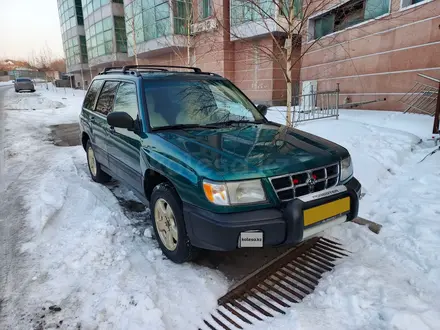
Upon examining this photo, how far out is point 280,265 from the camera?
2.92 m

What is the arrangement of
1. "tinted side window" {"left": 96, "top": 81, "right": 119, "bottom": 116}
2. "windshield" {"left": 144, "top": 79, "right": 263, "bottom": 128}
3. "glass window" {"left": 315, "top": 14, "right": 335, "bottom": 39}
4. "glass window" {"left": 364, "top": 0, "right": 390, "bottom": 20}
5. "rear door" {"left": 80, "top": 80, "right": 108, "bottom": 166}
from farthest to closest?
"glass window" {"left": 315, "top": 14, "right": 335, "bottom": 39} < "glass window" {"left": 364, "top": 0, "right": 390, "bottom": 20} < "rear door" {"left": 80, "top": 80, "right": 108, "bottom": 166} < "tinted side window" {"left": 96, "top": 81, "right": 119, "bottom": 116} < "windshield" {"left": 144, "top": 79, "right": 263, "bottom": 128}

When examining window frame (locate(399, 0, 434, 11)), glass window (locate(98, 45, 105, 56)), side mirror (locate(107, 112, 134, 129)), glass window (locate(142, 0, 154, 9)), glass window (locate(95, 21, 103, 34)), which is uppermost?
glass window (locate(95, 21, 103, 34))

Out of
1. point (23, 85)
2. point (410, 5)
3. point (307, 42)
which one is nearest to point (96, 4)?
point (23, 85)

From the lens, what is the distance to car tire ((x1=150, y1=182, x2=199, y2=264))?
2717 millimetres

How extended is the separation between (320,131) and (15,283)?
6.54 metres

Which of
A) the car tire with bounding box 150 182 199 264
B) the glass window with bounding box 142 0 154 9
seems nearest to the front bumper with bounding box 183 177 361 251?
the car tire with bounding box 150 182 199 264

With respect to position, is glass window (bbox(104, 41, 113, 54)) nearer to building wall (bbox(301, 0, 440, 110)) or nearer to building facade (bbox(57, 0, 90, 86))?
building facade (bbox(57, 0, 90, 86))

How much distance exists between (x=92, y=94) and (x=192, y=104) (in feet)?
7.78

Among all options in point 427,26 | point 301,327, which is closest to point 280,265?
point 301,327

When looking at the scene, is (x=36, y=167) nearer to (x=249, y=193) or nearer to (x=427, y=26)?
(x=249, y=193)

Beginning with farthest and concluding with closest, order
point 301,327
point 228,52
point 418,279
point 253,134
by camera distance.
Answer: point 228,52
point 253,134
point 418,279
point 301,327

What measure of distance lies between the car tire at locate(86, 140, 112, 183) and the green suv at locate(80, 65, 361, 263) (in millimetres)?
1138

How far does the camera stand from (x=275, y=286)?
2.66 metres

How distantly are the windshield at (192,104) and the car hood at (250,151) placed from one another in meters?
0.24
